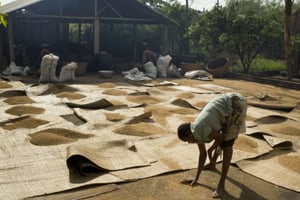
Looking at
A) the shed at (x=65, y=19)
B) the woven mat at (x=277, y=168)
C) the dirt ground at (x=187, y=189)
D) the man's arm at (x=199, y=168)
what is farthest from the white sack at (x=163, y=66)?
the man's arm at (x=199, y=168)

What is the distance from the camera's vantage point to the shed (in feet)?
40.8

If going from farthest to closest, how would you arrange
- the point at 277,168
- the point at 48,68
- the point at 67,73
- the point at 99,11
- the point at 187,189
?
the point at 99,11
the point at 67,73
the point at 48,68
the point at 277,168
the point at 187,189

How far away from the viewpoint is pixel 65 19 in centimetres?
1352

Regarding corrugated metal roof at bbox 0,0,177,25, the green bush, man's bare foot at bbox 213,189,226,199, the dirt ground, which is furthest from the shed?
man's bare foot at bbox 213,189,226,199

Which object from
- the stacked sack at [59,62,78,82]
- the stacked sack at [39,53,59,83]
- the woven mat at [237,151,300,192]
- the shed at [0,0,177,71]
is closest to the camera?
the woven mat at [237,151,300,192]

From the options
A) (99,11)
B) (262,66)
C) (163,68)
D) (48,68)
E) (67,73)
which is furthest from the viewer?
(262,66)

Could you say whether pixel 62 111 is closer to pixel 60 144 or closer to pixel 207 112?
pixel 60 144

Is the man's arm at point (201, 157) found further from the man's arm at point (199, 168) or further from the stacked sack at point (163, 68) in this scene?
the stacked sack at point (163, 68)

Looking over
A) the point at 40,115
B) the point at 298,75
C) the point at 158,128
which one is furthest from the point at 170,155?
the point at 298,75

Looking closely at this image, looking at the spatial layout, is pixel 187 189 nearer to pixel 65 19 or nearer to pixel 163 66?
pixel 163 66

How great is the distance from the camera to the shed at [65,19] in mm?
12445

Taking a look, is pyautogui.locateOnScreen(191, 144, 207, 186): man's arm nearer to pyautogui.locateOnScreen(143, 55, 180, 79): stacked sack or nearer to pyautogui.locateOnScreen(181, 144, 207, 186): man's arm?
pyautogui.locateOnScreen(181, 144, 207, 186): man's arm

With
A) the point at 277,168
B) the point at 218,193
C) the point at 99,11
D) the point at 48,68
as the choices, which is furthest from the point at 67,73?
the point at 218,193

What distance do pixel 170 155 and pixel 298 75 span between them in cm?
1077
